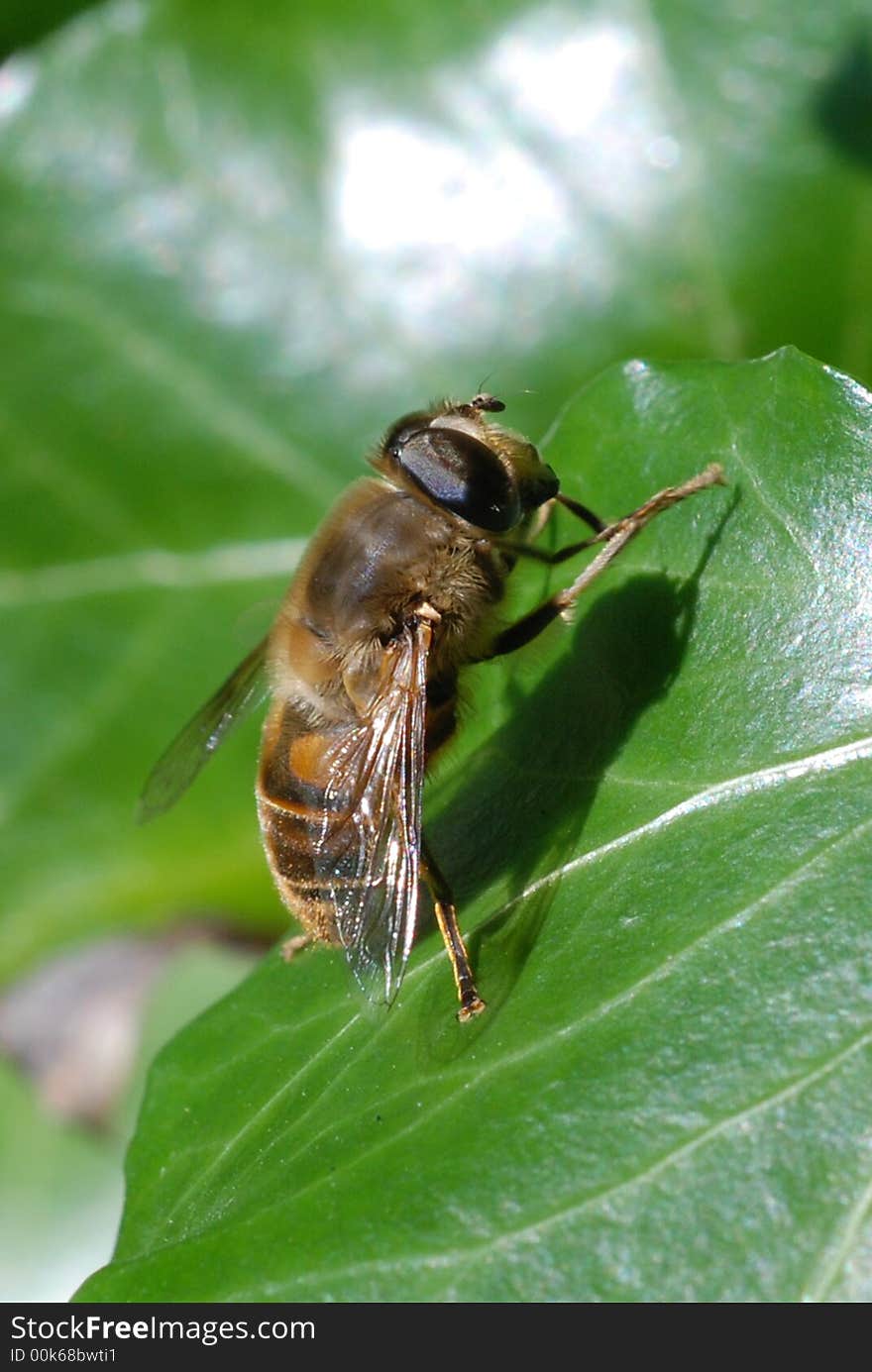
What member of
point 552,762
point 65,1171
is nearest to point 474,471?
point 552,762

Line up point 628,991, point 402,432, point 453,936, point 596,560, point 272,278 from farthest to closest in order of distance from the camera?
point 272,278 → point 402,432 → point 596,560 → point 453,936 → point 628,991

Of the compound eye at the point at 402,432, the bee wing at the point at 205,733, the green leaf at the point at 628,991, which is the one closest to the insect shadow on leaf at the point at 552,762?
→ the green leaf at the point at 628,991

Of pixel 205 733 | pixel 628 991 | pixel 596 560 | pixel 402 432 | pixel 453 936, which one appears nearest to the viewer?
pixel 628 991

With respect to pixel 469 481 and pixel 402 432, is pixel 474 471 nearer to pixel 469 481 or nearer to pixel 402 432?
pixel 469 481

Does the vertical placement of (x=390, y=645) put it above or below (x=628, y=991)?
above

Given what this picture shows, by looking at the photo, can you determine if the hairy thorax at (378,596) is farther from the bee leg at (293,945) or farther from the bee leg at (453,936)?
the bee leg at (293,945)
